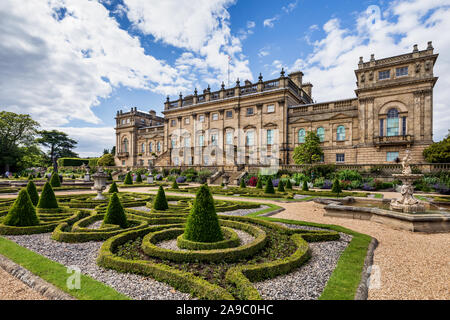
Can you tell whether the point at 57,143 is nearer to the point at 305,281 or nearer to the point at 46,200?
the point at 46,200

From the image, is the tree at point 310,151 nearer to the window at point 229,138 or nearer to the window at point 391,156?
the window at point 391,156

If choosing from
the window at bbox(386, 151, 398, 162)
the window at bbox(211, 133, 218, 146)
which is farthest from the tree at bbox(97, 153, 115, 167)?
the window at bbox(386, 151, 398, 162)

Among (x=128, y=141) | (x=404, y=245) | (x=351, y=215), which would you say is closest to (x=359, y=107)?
(x=351, y=215)

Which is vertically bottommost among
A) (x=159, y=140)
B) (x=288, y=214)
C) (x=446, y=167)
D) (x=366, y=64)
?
(x=288, y=214)

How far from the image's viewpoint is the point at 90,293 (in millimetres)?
3041

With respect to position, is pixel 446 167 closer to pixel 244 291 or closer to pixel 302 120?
pixel 302 120

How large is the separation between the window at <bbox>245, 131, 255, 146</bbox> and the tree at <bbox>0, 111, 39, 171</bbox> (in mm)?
34216

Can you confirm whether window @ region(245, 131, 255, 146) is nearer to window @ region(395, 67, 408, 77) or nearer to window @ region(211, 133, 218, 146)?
window @ region(211, 133, 218, 146)

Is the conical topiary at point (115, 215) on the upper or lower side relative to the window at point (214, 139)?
lower

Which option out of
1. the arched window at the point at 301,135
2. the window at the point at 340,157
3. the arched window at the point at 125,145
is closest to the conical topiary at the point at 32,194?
the arched window at the point at 301,135

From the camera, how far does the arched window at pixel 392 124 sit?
24.7 meters

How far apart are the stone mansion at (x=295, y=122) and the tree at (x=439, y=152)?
179 cm

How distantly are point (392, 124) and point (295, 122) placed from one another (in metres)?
10.5
